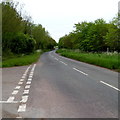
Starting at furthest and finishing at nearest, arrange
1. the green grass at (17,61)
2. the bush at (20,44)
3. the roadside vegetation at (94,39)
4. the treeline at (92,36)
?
the treeline at (92,36)
the bush at (20,44)
the roadside vegetation at (94,39)
the green grass at (17,61)

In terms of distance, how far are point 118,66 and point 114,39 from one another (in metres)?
12.4

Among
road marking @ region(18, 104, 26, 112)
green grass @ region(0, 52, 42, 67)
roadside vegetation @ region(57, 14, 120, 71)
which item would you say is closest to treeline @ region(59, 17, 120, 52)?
roadside vegetation @ region(57, 14, 120, 71)

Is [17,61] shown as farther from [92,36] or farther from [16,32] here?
[92,36]

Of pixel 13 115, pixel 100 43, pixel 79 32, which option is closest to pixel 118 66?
pixel 13 115

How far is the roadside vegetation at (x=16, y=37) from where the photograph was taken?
29.8m

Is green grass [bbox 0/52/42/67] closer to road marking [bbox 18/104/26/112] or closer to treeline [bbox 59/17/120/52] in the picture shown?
road marking [bbox 18/104/26/112]

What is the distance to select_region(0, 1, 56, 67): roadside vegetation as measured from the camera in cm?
2977

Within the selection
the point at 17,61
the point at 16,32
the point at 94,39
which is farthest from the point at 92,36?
the point at 17,61

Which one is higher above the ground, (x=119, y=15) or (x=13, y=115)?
(x=119, y=15)

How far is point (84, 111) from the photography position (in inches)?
241

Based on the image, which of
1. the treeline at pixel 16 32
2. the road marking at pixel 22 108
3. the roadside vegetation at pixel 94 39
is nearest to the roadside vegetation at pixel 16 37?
the treeline at pixel 16 32

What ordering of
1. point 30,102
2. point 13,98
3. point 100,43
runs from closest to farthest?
point 30,102 < point 13,98 < point 100,43

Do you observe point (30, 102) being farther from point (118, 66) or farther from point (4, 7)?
point (4, 7)

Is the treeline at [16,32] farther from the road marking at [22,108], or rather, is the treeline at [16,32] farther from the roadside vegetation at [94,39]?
the road marking at [22,108]
